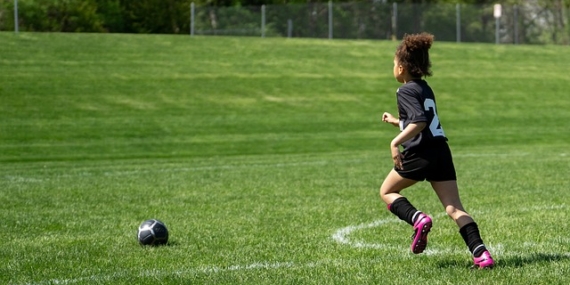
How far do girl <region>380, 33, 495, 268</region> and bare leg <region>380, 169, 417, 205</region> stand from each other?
6 cm

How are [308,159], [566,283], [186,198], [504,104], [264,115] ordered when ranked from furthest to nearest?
[504,104]
[264,115]
[308,159]
[186,198]
[566,283]

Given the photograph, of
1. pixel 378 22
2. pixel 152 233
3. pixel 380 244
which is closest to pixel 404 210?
pixel 380 244

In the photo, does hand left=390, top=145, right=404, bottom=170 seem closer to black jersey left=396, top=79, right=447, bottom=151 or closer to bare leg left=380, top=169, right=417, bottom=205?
black jersey left=396, top=79, right=447, bottom=151

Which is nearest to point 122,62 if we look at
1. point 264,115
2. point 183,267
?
point 264,115

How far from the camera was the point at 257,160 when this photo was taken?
74.6 ft

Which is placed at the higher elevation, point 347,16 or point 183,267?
A: point 347,16

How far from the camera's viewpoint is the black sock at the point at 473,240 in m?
7.33

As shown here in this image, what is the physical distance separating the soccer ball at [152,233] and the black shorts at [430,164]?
9.06 feet

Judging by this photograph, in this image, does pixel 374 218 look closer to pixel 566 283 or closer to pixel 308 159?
pixel 566 283

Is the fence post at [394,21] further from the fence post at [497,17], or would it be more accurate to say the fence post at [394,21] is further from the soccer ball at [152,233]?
the soccer ball at [152,233]

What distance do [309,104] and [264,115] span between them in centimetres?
263

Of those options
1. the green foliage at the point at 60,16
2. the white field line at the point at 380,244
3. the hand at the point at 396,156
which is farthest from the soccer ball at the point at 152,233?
the green foliage at the point at 60,16

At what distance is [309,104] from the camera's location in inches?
1378

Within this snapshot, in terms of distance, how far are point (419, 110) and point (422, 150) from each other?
0.33m
